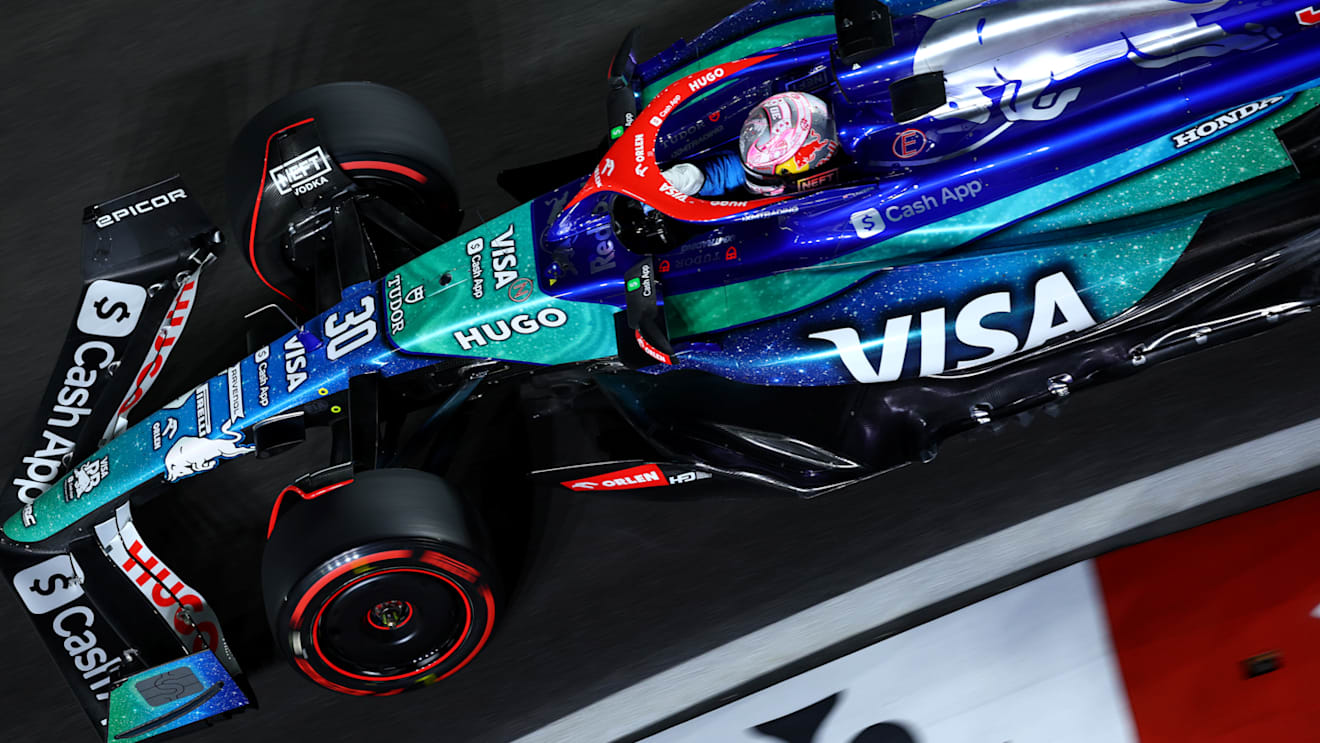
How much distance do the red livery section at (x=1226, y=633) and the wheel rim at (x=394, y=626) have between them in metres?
1.68

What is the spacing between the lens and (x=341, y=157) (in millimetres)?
3322

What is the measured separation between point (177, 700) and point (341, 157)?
5.34 ft

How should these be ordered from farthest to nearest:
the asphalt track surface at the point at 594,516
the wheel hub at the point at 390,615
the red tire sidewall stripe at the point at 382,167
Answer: the red tire sidewall stripe at the point at 382,167, the asphalt track surface at the point at 594,516, the wheel hub at the point at 390,615

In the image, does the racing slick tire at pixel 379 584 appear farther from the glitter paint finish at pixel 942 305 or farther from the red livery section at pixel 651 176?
the red livery section at pixel 651 176

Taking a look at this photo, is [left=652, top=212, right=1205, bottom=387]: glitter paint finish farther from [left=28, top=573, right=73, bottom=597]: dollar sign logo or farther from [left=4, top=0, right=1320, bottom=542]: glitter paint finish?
[left=28, top=573, right=73, bottom=597]: dollar sign logo

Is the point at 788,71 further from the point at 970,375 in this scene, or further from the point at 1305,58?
the point at 1305,58

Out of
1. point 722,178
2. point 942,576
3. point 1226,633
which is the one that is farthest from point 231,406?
point 1226,633

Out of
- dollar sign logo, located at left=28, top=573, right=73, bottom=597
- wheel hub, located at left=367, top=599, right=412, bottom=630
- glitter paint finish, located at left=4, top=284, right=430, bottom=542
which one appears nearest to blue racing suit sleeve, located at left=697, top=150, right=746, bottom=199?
glitter paint finish, located at left=4, top=284, right=430, bottom=542

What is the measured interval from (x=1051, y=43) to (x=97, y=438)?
9.40 ft

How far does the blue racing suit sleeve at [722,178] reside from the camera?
288 cm

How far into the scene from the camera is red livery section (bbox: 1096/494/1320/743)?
98.7 inches

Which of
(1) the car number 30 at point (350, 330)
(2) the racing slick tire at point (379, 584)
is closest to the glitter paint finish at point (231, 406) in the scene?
(1) the car number 30 at point (350, 330)

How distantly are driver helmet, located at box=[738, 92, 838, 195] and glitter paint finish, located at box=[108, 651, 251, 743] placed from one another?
76.6 inches

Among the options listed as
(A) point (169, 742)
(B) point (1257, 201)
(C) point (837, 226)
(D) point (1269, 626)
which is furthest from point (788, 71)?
(A) point (169, 742)
